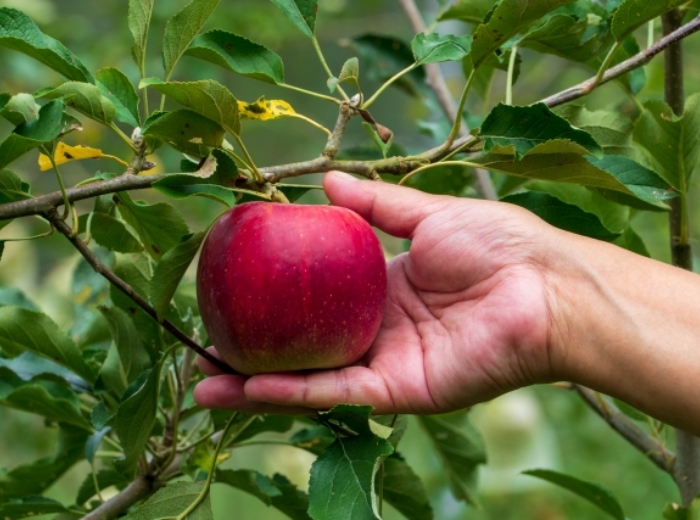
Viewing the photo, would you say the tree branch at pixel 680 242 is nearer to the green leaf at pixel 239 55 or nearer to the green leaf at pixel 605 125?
the green leaf at pixel 605 125

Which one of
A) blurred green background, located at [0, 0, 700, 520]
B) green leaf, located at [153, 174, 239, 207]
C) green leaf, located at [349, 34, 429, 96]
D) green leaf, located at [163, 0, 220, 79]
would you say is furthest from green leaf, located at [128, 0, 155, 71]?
blurred green background, located at [0, 0, 700, 520]

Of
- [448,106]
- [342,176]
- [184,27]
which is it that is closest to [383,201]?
[342,176]

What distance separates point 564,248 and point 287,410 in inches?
12.3

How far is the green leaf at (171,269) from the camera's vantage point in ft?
2.34

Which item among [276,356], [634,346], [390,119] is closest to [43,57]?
[276,356]

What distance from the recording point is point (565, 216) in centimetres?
89

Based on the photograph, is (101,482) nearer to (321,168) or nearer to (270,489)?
Result: (270,489)

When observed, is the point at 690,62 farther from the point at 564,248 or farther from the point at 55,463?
the point at 55,463

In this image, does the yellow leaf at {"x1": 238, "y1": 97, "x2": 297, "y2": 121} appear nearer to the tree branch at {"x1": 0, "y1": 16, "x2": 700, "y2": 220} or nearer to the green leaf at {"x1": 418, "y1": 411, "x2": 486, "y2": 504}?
the tree branch at {"x1": 0, "y1": 16, "x2": 700, "y2": 220}

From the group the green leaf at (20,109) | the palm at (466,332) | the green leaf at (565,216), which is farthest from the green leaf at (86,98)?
the green leaf at (565,216)

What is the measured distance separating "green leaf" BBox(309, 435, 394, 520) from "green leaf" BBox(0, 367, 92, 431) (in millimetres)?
306

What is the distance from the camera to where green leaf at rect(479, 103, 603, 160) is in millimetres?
708

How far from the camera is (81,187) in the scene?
729 mm

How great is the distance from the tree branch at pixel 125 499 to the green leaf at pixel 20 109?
0.40m
